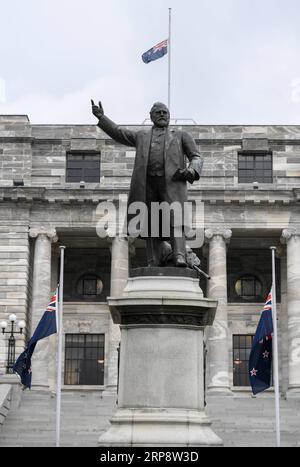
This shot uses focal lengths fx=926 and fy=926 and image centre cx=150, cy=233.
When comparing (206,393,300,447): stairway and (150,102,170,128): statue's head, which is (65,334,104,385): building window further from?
(150,102,170,128): statue's head

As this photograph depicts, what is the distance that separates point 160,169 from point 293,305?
30276mm

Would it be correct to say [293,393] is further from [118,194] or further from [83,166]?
[83,166]

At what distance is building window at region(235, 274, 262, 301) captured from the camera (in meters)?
49.3

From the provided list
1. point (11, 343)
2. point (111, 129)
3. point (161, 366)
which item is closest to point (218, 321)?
point (11, 343)

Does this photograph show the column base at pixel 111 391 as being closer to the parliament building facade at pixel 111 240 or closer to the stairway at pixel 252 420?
the parliament building facade at pixel 111 240

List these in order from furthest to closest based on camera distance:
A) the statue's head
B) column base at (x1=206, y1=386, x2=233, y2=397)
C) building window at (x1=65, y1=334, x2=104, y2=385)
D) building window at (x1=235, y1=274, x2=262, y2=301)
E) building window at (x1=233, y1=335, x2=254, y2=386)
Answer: building window at (x1=235, y1=274, x2=262, y2=301) → building window at (x1=65, y1=334, x2=104, y2=385) → building window at (x1=233, y1=335, x2=254, y2=386) → column base at (x1=206, y1=386, x2=233, y2=397) → the statue's head

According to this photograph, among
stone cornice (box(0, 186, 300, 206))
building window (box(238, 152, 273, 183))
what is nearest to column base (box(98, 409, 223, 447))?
stone cornice (box(0, 186, 300, 206))

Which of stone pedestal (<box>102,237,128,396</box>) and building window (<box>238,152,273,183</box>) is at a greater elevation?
building window (<box>238,152,273,183</box>)

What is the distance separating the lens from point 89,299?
161 ft

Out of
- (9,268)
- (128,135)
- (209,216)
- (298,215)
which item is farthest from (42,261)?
(128,135)

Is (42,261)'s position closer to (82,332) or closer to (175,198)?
(82,332)

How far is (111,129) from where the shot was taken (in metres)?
15.0

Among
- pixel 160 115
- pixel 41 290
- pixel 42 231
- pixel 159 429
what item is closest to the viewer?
pixel 159 429

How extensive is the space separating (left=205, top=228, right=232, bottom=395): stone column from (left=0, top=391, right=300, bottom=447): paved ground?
4.58ft
